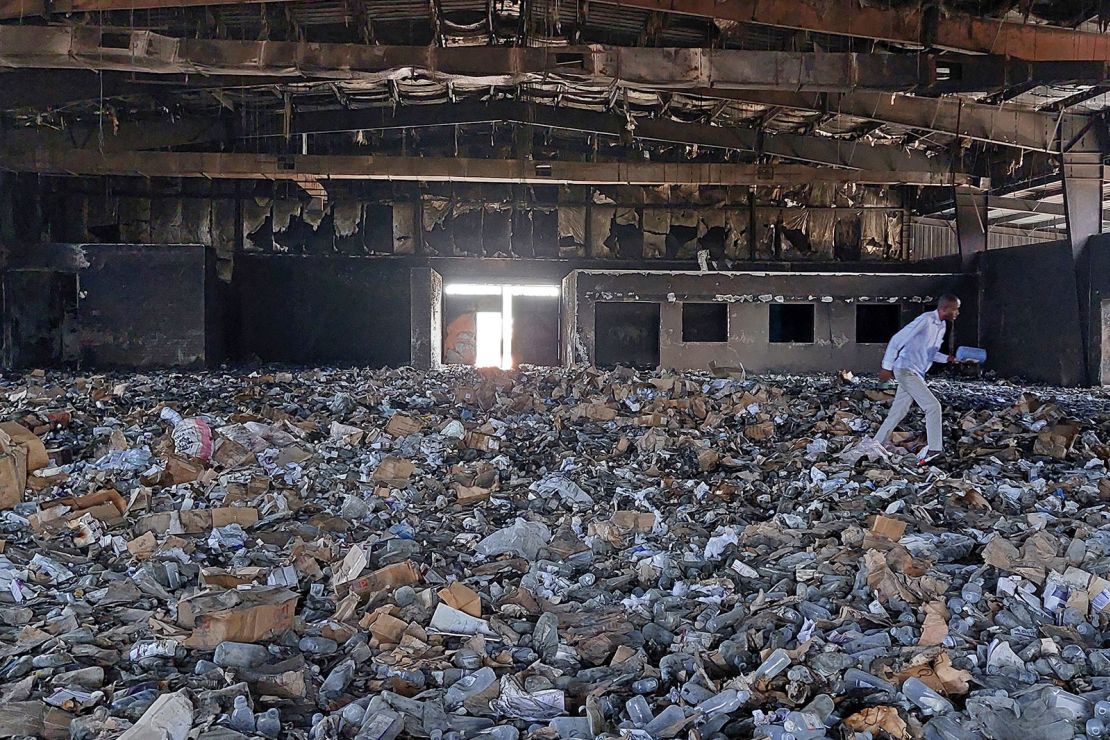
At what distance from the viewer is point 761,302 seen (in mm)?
15367

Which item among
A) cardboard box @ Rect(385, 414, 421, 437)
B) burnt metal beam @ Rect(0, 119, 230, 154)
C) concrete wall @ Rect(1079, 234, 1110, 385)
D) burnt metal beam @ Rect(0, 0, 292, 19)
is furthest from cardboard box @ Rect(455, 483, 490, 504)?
concrete wall @ Rect(1079, 234, 1110, 385)

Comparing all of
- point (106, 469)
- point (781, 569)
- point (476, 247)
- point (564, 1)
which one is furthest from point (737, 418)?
point (476, 247)

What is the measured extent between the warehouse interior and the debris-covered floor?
451cm

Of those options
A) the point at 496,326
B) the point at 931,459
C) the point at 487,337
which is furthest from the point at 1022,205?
the point at 931,459

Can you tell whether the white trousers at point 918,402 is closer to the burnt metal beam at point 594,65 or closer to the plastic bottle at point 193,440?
the burnt metal beam at point 594,65

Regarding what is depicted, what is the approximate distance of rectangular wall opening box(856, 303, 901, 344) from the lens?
1603 centimetres

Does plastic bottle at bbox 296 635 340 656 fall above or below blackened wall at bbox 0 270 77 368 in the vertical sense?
below

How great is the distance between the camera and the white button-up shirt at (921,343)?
6844mm

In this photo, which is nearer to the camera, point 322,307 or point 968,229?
point 968,229

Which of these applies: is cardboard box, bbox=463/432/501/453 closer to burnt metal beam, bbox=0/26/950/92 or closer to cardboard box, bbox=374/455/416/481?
cardboard box, bbox=374/455/416/481

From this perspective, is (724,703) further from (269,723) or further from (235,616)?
(235,616)

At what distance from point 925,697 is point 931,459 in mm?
4462

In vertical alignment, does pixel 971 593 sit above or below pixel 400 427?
below

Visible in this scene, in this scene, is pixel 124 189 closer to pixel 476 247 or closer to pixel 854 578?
pixel 476 247
